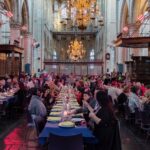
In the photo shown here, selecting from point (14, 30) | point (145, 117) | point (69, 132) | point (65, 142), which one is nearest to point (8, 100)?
point (145, 117)

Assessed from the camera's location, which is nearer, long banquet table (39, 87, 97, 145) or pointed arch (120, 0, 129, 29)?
long banquet table (39, 87, 97, 145)

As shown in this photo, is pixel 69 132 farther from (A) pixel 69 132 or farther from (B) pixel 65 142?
(B) pixel 65 142

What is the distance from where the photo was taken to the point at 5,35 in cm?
2906

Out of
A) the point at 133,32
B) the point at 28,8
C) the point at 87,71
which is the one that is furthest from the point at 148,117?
the point at 87,71

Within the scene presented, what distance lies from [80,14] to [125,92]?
9.03 meters

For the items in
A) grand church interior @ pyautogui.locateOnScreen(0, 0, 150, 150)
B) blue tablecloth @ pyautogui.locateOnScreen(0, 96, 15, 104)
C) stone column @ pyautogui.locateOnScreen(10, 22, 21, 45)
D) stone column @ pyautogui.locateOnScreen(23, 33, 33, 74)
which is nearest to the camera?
grand church interior @ pyautogui.locateOnScreen(0, 0, 150, 150)

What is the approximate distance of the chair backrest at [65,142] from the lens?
5148mm

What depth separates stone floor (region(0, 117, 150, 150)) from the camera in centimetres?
898

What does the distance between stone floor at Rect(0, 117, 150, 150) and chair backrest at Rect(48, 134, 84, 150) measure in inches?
136

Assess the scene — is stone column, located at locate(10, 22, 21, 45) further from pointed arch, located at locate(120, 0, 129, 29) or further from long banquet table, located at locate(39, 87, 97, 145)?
long banquet table, located at locate(39, 87, 97, 145)

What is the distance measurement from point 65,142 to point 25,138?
16.8ft

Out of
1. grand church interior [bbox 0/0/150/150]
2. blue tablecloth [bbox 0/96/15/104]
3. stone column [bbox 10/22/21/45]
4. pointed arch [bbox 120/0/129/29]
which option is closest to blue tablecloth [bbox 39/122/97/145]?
grand church interior [bbox 0/0/150/150]

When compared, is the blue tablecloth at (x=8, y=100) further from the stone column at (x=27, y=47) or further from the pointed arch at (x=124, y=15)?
the pointed arch at (x=124, y=15)

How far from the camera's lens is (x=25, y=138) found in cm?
1005
